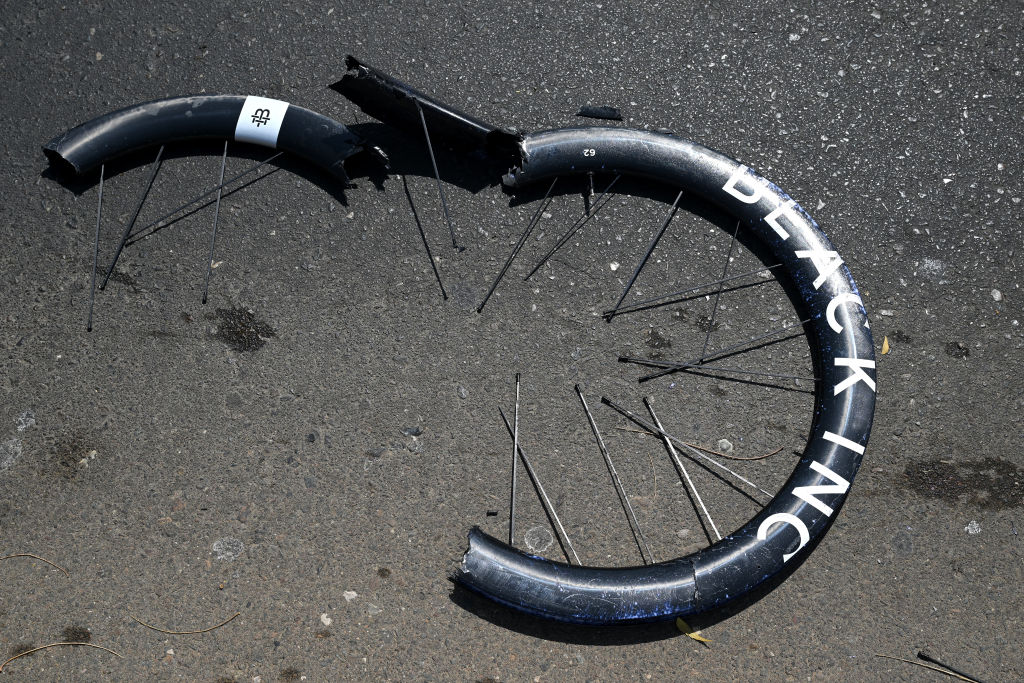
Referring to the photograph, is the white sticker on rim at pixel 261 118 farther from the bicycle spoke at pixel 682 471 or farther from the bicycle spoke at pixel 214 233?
the bicycle spoke at pixel 682 471

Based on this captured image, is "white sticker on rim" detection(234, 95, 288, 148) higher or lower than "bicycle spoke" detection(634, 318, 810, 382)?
higher

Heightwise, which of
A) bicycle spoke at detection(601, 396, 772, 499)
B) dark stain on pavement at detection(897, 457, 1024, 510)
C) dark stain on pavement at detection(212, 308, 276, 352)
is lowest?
dark stain on pavement at detection(212, 308, 276, 352)

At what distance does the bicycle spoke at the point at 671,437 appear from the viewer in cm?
411

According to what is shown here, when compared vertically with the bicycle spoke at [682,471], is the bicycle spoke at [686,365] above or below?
above

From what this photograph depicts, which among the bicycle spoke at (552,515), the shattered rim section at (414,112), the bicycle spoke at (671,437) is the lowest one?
the bicycle spoke at (552,515)

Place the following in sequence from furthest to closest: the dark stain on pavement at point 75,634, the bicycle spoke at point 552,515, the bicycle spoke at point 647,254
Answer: the bicycle spoke at point 647,254 → the bicycle spoke at point 552,515 → the dark stain on pavement at point 75,634

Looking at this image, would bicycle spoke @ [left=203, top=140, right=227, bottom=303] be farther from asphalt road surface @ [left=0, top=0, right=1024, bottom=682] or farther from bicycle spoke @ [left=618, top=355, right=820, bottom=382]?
bicycle spoke @ [left=618, top=355, right=820, bottom=382]

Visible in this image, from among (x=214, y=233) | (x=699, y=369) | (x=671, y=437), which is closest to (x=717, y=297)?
(x=699, y=369)

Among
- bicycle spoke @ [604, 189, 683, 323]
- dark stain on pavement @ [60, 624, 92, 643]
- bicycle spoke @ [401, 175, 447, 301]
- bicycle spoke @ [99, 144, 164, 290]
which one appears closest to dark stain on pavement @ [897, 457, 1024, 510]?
bicycle spoke @ [604, 189, 683, 323]

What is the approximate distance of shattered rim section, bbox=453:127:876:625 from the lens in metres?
3.71

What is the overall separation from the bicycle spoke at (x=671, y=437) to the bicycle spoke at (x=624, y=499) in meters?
0.13

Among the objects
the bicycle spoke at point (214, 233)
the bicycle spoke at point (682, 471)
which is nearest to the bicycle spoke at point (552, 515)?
the bicycle spoke at point (682, 471)

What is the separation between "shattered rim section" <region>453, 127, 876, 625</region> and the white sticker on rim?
1277 mm

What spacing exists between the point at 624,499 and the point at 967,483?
181cm
